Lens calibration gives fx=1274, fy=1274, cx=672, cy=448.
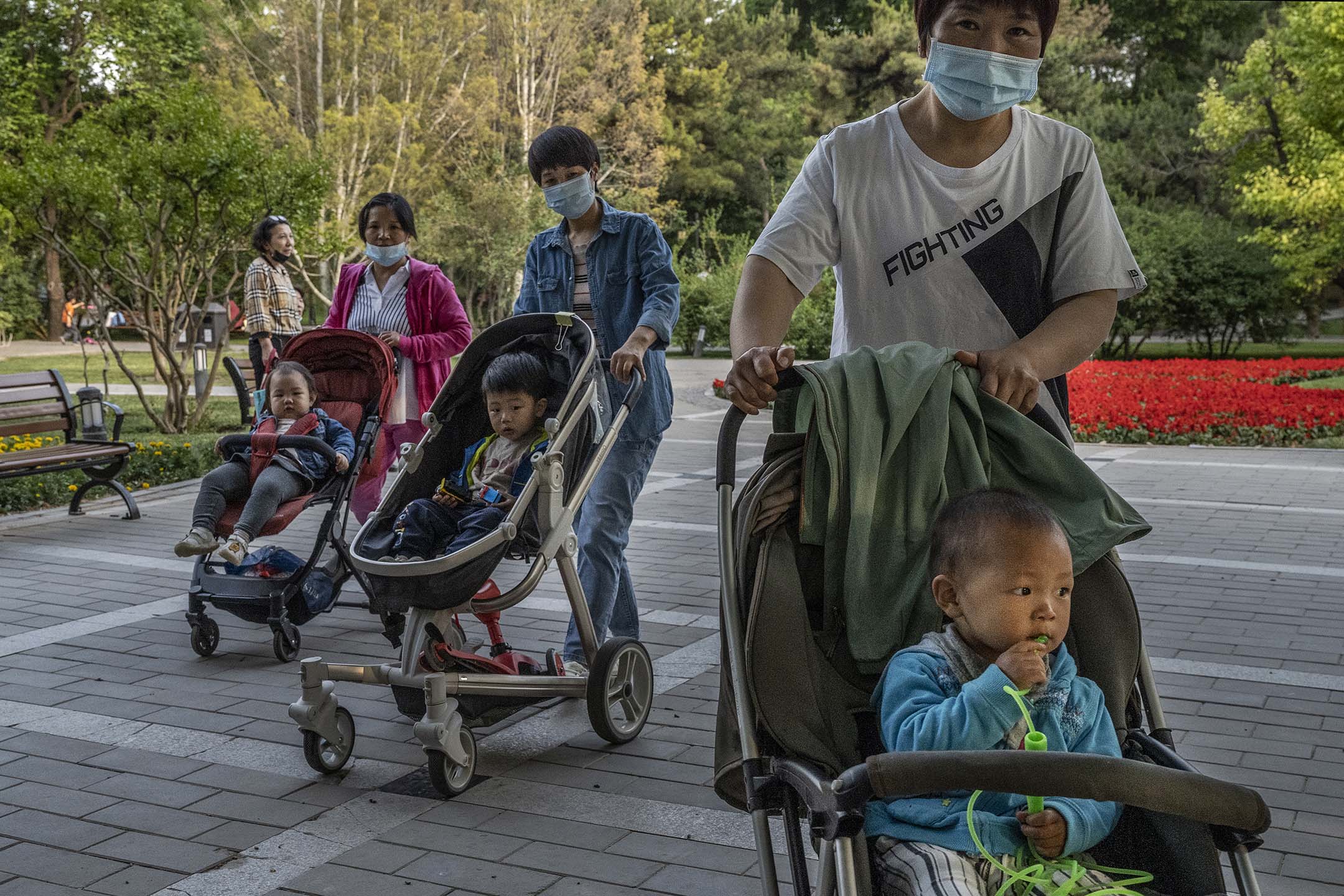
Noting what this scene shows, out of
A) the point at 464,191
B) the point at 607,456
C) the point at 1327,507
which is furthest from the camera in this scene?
the point at 464,191

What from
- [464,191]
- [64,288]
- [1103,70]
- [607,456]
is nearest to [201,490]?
[607,456]

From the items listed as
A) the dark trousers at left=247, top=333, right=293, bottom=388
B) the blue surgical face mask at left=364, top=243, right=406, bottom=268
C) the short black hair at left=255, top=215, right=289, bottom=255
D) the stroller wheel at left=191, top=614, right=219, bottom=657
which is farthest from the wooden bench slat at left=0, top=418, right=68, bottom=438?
the stroller wheel at left=191, top=614, right=219, bottom=657

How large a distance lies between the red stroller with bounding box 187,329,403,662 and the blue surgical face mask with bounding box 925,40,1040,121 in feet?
11.1

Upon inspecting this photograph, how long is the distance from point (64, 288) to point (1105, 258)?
41112 millimetres

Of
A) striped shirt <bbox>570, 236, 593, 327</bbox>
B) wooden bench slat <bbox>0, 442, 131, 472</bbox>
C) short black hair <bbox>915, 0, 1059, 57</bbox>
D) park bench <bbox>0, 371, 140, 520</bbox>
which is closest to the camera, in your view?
short black hair <bbox>915, 0, 1059, 57</bbox>

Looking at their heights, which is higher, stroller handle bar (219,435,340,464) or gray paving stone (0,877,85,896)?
stroller handle bar (219,435,340,464)

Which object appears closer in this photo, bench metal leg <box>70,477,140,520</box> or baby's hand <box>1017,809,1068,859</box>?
baby's hand <box>1017,809,1068,859</box>

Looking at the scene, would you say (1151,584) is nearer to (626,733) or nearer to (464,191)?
(626,733)

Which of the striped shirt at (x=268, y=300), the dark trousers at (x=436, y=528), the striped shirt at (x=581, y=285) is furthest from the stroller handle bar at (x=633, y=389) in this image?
the striped shirt at (x=268, y=300)

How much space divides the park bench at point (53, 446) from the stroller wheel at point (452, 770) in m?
5.82

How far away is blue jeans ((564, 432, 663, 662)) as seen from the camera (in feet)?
16.4

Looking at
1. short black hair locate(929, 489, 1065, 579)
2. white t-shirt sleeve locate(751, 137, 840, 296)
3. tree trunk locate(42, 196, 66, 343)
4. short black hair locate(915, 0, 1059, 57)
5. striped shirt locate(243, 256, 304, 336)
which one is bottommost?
short black hair locate(929, 489, 1065, 579)

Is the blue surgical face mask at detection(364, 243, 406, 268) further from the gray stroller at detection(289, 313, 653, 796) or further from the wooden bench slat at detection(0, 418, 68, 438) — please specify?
the wooden bench slat at detection(0, 418, 68, 438)

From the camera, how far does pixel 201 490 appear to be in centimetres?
598
